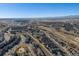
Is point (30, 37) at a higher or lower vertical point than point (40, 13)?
lower

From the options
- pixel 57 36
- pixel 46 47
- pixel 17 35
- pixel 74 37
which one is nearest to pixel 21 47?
pixel 17 35

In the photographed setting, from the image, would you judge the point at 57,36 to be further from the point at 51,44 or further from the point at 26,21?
the point at 26,21

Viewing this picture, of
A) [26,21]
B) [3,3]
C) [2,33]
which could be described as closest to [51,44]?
[26,21]

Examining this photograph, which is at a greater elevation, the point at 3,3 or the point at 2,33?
the point at 3,3

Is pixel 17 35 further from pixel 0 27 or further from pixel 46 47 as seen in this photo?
pixel 46 47

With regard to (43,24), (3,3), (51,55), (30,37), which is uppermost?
(3,3)

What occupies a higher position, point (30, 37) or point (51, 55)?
point (30, 37)

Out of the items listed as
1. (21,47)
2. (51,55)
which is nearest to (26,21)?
(21,47)

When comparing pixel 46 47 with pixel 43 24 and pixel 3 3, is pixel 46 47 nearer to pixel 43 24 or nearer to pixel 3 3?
pixel 43 24
